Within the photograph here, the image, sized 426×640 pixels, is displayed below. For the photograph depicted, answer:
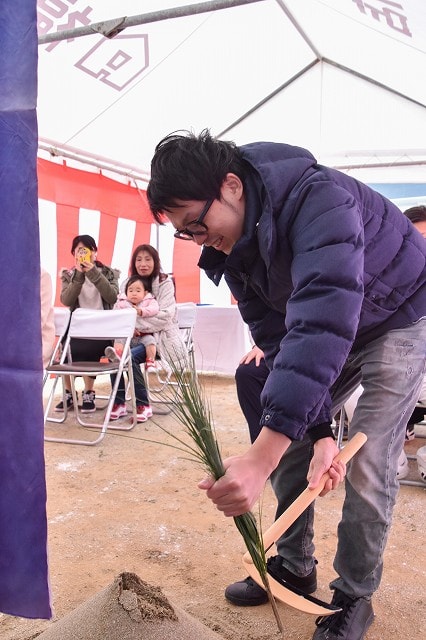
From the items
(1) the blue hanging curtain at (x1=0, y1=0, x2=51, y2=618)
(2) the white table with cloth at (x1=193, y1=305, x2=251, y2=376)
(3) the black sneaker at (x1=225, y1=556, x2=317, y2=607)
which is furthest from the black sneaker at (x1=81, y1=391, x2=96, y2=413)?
(1) the blue hanging curtain at (x1=0, y1=0, x2=51, y2=618)

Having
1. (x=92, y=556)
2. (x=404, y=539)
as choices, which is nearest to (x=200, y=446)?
(x=92, y=556)

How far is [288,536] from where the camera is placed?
185cm

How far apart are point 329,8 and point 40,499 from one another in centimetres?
540

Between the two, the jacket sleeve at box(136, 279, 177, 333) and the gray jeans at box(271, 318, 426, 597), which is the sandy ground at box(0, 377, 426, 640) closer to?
the gray jeans at box(271, 318, 426, 597)

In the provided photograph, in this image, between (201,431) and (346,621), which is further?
(346,621)

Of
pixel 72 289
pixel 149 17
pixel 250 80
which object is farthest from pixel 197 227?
pixel 250 80

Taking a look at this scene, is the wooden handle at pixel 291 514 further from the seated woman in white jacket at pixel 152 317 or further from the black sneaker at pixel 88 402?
the black sneaker at pixel 88 402

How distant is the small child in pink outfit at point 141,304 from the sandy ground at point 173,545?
3.95 feet

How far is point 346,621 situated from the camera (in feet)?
5.15

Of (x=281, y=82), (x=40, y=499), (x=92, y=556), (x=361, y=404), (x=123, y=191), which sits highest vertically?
(x=281, y=82)

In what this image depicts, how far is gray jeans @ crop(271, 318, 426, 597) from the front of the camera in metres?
1.50

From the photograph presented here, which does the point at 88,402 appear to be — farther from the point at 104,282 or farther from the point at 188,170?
the point at 188,170

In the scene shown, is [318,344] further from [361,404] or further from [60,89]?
[60,89]

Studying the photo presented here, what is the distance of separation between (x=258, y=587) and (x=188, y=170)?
54.7 inches
